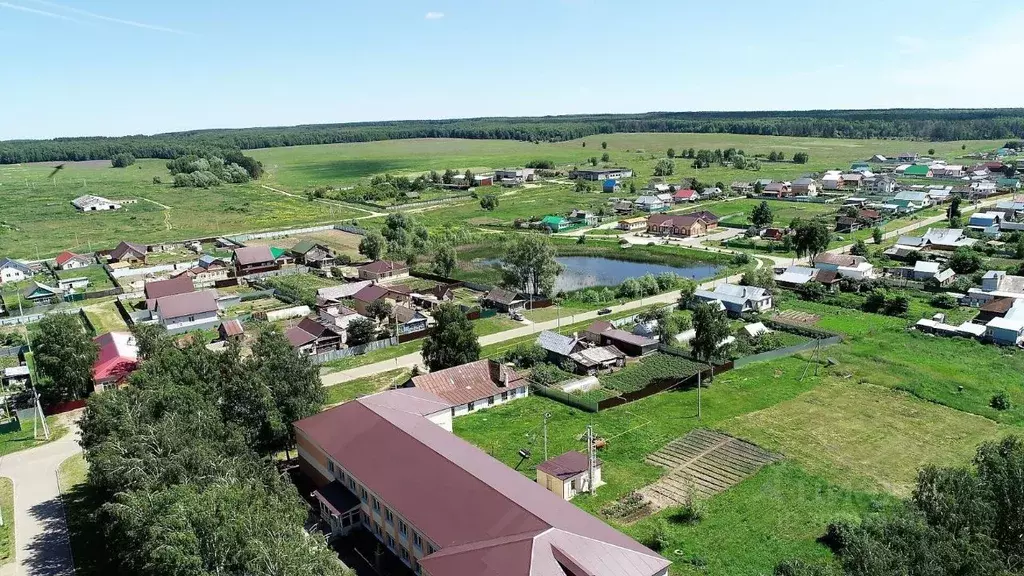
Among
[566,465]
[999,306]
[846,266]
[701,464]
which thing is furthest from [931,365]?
[566,465]

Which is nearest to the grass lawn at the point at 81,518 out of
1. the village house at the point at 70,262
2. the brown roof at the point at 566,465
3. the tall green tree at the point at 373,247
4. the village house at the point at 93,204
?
the brown roof at the point at 566,465

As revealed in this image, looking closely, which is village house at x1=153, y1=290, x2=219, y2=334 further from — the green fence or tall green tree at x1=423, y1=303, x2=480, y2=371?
the green fence

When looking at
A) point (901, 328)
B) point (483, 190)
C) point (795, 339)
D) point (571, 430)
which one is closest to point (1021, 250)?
point (901, 328)

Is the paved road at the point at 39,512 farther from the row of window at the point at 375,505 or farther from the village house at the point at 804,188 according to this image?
the village house at the point at 804,188

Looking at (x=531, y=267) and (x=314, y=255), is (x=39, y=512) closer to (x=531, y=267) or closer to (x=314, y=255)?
(x=531, y=267)

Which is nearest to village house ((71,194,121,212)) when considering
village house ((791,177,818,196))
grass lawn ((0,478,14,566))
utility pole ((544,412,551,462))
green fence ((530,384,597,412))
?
grass lawn ((0,478,14,566))

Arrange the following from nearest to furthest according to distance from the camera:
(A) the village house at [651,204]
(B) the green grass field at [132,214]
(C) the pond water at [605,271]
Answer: (C) the pond water at [605,271]
(B) the green grass field at [132,214]
(A) the village house at [651,204]

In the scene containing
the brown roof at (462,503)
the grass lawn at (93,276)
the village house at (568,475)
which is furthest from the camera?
the grass lawn at (93,276)
